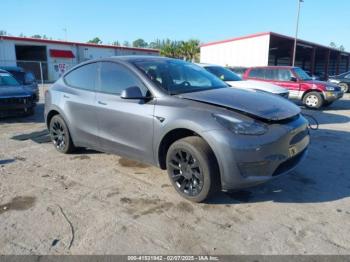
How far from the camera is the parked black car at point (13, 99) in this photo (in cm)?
877

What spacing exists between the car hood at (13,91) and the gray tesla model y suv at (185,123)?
183 inches

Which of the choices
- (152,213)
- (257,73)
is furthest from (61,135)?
(257,73)

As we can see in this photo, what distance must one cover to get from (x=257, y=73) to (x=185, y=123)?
34.2 ft

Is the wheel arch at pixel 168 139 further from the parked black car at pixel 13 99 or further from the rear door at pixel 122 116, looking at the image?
the parked black car at pixel 13 99

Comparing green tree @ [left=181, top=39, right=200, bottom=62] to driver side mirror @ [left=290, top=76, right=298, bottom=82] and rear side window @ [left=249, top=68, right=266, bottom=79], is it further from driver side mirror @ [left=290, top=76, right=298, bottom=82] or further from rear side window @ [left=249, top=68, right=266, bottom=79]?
driver side mirror @ [left=290, top=76, right=298, bottom=82]

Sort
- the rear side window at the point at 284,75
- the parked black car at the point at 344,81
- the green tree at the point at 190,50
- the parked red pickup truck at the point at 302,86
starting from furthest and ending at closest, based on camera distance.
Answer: the green tree at the point at 190,50
the parked black car at the point at 344,81
the rear side window at the point at 284,75
the parked red pickup truck at the point at 302,86

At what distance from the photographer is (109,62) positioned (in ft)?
15.4

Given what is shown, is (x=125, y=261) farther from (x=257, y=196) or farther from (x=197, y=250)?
(x=257, y=196)

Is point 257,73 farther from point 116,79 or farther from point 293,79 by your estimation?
point 116,79

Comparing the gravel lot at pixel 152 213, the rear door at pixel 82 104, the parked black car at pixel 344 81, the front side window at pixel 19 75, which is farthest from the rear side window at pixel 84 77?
the parked black car at pixel 344 81

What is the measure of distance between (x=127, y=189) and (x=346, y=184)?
9.78 ft

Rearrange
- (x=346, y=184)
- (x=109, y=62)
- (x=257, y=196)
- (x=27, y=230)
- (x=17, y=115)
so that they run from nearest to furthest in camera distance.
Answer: (x=27, y=230), (x=257, y=196), (x=346, y=184), (x=109, y=62), (x=17, y=115)

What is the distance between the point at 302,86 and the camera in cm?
1236

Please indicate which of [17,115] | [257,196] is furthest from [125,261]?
[17,115]
